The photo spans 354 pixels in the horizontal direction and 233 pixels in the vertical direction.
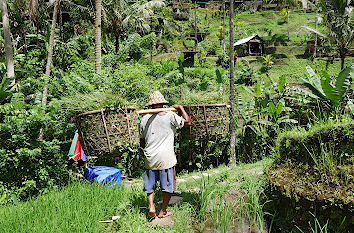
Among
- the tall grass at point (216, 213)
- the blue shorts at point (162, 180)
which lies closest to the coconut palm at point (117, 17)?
the blue shorts at point (162, 180)

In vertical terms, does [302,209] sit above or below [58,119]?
below

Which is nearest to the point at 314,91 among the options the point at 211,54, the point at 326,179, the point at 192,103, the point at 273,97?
the point at 273,97

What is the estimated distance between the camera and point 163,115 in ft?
11.1

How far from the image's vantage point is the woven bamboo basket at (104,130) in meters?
A: 4.01

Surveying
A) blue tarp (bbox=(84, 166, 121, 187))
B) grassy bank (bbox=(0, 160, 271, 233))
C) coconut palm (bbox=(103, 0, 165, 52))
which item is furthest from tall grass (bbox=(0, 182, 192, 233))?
coconut palm (bbox=(103, 0, 165, 52))

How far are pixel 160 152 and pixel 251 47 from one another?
24.2m

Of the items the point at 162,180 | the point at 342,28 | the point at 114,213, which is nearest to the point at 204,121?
the point at 162,180

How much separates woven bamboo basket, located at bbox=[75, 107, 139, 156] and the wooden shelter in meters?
21.4

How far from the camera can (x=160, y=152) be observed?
131 inches

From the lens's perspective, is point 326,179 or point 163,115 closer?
point 326,179

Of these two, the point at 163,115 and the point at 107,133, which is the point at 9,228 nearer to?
the point at 107,133

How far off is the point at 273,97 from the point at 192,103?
116 inches

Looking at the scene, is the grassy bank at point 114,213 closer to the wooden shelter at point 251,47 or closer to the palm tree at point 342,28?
the palm tree at point 342,28

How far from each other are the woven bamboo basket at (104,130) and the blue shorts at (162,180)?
891mm
